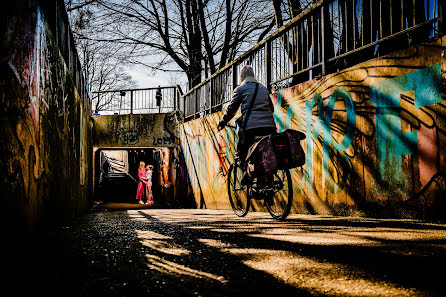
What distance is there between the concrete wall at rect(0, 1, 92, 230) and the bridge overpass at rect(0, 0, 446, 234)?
0.5 inches

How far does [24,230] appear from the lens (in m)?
2.94

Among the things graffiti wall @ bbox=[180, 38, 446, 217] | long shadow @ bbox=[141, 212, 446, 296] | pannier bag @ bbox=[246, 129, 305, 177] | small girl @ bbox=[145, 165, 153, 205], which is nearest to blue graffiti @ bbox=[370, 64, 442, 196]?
graffiti wall @ bbox=[180, 38, 446, 217]

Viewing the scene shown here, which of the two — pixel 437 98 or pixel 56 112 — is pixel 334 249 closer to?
pixel 437 98

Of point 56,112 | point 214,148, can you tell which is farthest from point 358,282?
point 214,148

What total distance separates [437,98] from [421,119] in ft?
0.89

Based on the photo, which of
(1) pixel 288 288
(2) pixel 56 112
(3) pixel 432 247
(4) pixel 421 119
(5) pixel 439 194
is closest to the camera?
(1) pixel 288 288

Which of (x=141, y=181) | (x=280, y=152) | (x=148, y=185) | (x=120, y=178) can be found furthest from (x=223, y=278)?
(x=120, y=178)

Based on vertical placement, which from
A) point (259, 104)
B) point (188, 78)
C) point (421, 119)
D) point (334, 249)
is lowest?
point (334, 249)

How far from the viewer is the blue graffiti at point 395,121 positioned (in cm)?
389

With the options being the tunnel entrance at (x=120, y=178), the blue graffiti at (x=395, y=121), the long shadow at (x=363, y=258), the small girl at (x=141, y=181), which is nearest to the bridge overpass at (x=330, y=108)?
the blue graffiti at (x=395, y=121)

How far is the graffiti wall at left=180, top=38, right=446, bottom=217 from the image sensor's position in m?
3.83

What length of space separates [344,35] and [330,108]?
3.64 feet

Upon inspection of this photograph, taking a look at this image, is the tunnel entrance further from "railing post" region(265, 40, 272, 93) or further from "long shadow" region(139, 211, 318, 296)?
"long shadow" region(139, 211, 318, 296)

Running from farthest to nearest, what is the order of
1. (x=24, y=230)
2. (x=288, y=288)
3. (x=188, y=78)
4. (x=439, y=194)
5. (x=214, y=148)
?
(x=188, y=78) → (x=214, y=148) → (x=439, y=194) → (x=24, y=230) → (x=288, y=288)
